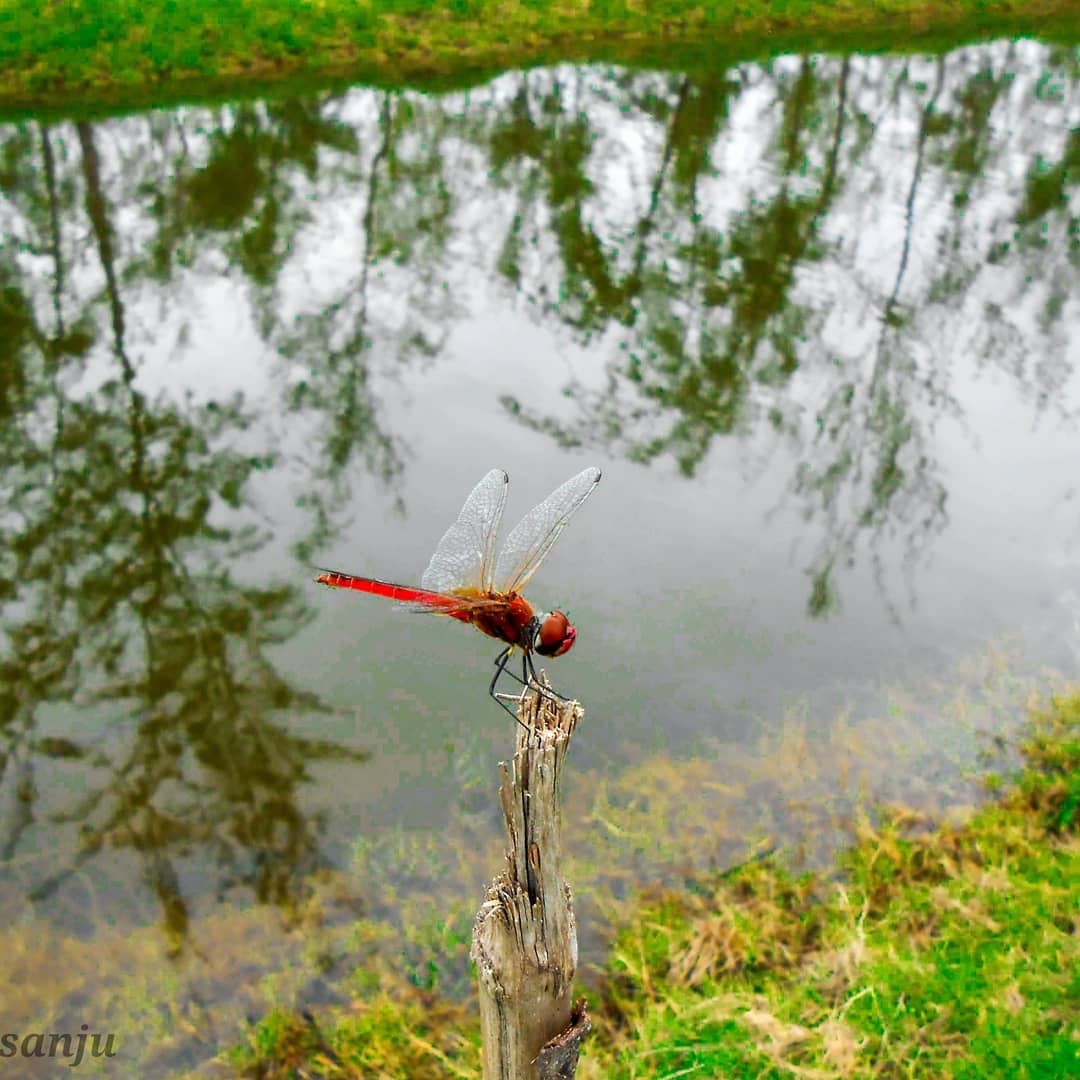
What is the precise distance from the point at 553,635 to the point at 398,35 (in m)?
14.4

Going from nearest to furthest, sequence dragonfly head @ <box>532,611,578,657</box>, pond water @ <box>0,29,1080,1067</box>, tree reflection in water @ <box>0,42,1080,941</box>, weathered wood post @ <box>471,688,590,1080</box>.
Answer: weathered wood post @ <box>471,688,590,1080</box>
dragonfly head @ <box>532,611,578,657</box>
pond water @ <box>0,29,1080,1067</box>
tree reflection in water @ <box>0,42,1080,941</box>

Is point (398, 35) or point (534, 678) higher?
point (398, 35)

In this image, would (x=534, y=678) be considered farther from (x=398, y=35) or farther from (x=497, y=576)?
(x=398, y=35)

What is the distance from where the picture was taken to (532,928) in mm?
1617

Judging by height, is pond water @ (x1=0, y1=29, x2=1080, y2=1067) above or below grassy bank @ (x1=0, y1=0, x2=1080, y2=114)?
below

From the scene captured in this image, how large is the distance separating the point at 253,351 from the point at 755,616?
447 centimetres

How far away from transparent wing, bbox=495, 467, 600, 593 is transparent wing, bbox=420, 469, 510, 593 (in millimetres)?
35

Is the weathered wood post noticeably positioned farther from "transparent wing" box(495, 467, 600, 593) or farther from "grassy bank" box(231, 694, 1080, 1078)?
"grassy bank" box(231, 694, 1080, 1078)

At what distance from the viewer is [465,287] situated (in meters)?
8.35

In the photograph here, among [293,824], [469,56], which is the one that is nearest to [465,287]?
[293,824]

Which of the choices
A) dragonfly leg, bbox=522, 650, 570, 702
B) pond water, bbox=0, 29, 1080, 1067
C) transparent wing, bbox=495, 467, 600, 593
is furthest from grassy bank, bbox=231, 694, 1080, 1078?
transparent wing, bbox=495, 467, 600, 593

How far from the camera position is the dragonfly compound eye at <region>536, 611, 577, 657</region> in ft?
6.06

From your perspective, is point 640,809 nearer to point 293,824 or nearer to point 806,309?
point 293,824

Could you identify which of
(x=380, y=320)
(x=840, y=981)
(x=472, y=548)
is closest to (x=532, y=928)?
(x=472, y=548)
